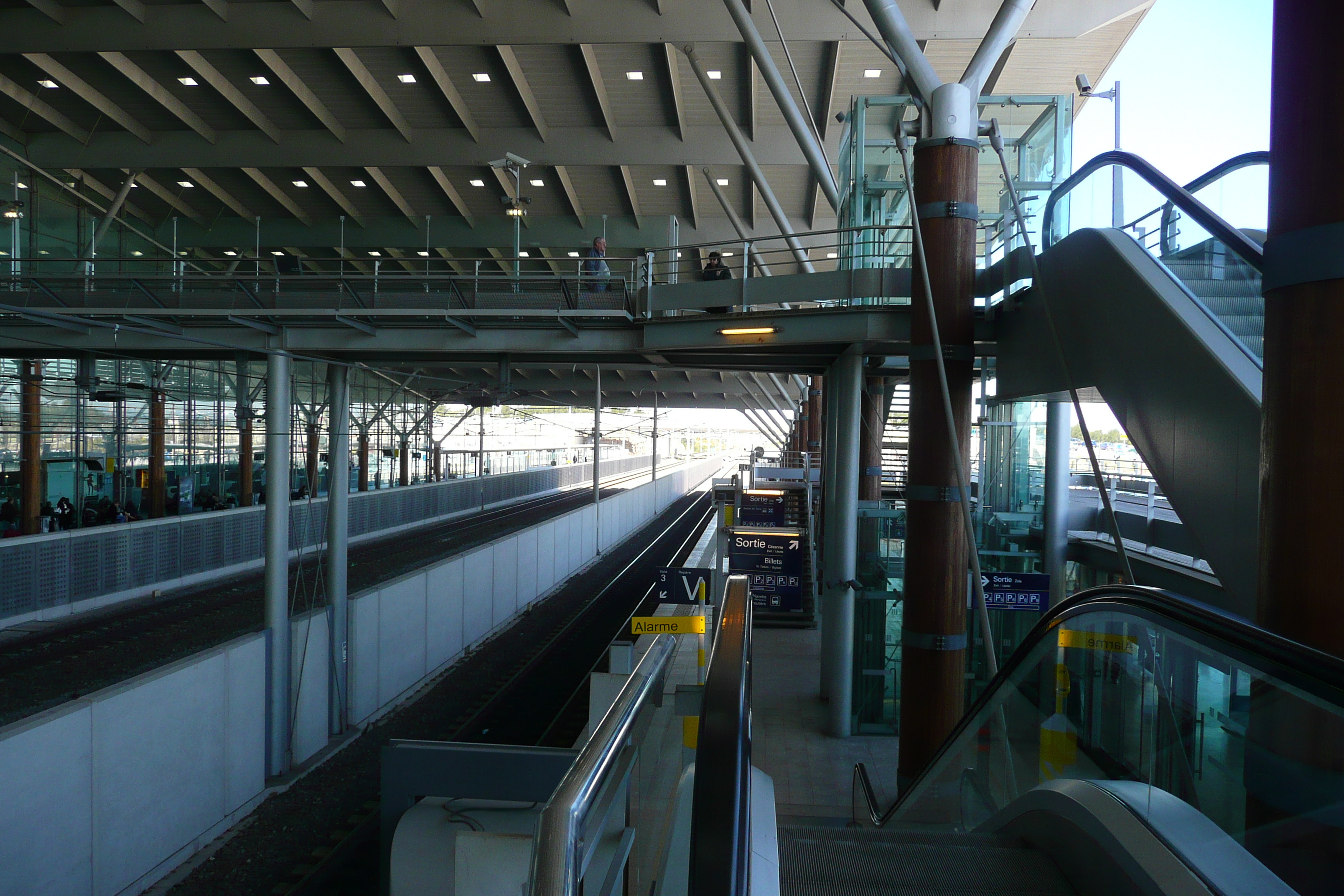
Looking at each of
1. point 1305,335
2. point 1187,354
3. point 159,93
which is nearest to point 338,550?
point 159,93

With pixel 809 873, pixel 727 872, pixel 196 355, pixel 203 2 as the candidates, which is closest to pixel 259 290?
pixel 196 355

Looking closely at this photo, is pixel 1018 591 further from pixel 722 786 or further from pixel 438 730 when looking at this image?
pixel 438 730

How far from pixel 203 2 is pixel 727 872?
1822cm

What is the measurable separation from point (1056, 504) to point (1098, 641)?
9999 mm

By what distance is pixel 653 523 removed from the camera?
42.3m

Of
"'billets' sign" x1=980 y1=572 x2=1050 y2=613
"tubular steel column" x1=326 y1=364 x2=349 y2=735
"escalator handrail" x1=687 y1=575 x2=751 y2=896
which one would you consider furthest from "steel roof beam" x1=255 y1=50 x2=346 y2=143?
"escalator handrail" x1=687 y1=575 x2=751 y2=896

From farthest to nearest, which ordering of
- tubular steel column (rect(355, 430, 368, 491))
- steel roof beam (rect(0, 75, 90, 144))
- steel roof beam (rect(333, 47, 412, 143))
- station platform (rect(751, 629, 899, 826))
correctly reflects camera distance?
tubular steel column (rect(355, 430, 368, 491)) → steel roof beam (rect(0, 75, 90, 144)) → steel roof beam (rect(333, 47, 412, 143)) → station platform (rect(751, 629, 899, 826))

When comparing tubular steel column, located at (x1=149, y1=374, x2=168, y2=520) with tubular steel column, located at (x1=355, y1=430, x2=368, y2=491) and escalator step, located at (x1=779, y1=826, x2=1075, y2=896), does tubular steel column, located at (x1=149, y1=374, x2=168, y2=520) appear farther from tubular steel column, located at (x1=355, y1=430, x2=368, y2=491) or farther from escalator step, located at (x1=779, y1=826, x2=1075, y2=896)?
escalator step, located at (x1=779, y1=826, x2=1075, y2=896)

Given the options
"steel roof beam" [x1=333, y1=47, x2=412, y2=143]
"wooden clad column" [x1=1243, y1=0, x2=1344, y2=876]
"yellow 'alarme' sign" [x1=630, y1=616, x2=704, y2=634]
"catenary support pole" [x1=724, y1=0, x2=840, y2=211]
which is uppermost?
"steel roof beam" [x1=333, y1=47, x2=412, y2=143]

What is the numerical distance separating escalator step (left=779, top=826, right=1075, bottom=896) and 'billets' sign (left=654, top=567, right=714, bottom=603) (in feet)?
27.5

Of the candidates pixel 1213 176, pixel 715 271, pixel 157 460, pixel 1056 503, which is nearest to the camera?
pixel 1213 176

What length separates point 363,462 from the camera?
3055 cm

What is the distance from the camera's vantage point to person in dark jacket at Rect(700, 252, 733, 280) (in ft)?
43.0

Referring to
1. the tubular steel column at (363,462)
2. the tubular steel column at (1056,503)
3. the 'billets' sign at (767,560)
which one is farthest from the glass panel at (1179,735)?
the tubular steel column at (363,462)
